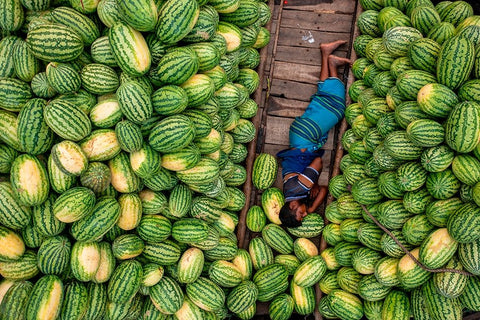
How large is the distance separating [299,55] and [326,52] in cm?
30

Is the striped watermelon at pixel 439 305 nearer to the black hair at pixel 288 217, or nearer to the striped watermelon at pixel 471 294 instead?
the striped watermelon at pixel 471 294

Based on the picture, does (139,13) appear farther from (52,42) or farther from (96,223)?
A: (96,223)

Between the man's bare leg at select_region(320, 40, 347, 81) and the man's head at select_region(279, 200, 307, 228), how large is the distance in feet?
4.43

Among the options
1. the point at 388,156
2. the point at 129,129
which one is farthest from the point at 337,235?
the point at 129,129

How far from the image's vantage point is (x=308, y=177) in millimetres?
3666

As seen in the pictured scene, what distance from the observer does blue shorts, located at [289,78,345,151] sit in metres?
3.70

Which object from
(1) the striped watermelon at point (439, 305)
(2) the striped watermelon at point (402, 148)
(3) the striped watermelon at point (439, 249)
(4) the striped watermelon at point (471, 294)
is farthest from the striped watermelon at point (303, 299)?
(2) the striped watermelon at point (402, 148)

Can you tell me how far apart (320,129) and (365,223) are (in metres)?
1.03

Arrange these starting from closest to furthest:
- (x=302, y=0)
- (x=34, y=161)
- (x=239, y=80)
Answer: (x=34, y=161), (x=239, y=80), (x=302, y=0)

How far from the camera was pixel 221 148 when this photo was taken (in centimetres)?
329

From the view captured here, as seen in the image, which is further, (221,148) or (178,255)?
(221,148)

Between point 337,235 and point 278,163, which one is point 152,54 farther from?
point 337,235

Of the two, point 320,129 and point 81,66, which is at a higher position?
point 81,66

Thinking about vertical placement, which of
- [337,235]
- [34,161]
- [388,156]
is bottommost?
[337,235]
